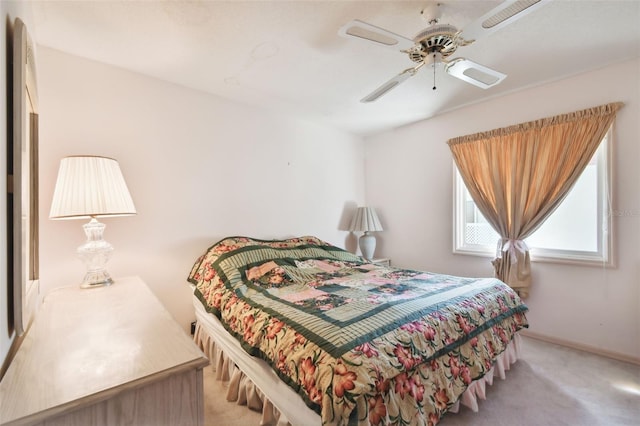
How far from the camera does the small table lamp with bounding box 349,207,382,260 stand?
3430 mm

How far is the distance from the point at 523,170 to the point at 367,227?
1.71 m

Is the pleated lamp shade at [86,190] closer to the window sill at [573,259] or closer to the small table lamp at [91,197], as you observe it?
the small table lamp at [91,197]

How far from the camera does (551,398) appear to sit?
1651mm

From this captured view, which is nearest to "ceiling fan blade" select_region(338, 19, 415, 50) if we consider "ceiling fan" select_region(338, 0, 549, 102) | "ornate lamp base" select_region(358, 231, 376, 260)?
"ceiling fan" select_region(338, 0, 549, 102)

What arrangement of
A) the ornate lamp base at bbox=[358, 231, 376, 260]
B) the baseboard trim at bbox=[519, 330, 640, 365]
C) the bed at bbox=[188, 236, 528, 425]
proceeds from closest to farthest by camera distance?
1. the bed at bbox=[188, 236, 528, 425]
2. the baseboard trim at bbox=[519, 330, 640, 365]
3. the ornate lamp base at bbox=[358, 231, 376, 260]

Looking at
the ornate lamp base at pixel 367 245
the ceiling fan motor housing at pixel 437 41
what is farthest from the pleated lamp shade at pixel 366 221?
the ceiling fan motor housing at pixel 437 41

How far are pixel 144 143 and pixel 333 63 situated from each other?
1.66 meters

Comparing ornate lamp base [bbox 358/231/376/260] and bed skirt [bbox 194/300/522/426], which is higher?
ornate lamp base [bbox 358/231/376/260]

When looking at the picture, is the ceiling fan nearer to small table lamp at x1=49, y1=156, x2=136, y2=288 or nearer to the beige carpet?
small table lamp at x1=49, y1=156, x2=136, y2=288

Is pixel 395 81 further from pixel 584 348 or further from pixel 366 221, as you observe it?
pixel 584 348

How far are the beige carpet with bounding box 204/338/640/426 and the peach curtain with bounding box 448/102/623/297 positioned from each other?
2.33 ft

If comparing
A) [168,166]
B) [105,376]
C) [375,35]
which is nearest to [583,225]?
[375,35]

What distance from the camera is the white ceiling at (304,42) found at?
151 centimetres

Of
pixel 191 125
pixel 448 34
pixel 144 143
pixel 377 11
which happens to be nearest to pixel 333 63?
pixel 377 11
